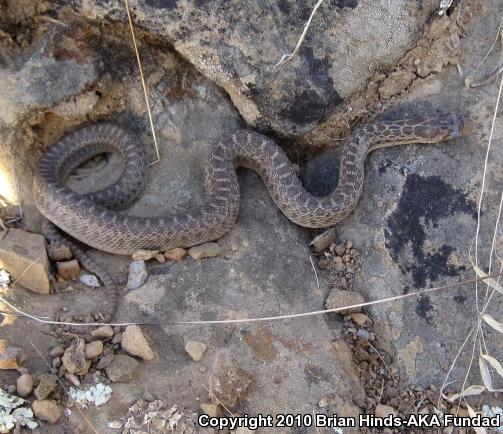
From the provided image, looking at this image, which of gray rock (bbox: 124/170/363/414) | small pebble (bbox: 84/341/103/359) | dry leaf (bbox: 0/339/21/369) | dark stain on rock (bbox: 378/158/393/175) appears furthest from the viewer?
dark stain on rock (bbox: 378/158/393/175)

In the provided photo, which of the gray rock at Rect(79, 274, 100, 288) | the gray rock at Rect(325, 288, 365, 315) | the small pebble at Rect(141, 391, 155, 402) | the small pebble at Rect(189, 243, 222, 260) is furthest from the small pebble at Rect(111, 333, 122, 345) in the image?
the gray rock at Rect(325, 288, 365, 315)

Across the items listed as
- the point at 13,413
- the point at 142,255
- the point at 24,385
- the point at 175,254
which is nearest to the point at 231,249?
the point at 175,254

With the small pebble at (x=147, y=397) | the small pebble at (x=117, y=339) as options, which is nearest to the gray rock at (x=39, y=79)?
the small pebble at (x=117, y=339)

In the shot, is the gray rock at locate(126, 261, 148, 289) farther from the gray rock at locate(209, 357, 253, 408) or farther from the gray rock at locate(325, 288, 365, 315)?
the gray rock at locate(325, 288, 365, 315)

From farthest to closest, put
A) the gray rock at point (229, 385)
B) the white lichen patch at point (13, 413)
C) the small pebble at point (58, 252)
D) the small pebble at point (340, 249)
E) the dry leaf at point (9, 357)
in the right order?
the small pebble at point (340, 249) → the small pebble at point (58, 252) → the gray rock at point (229, 385) → the dry leaf at point (9, 357) → the white lichen patch at point (13, 413)

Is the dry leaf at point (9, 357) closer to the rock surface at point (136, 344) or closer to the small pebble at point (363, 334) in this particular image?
the rock surface at point (136, 344)

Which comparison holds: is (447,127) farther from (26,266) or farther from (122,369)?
(26,266)
